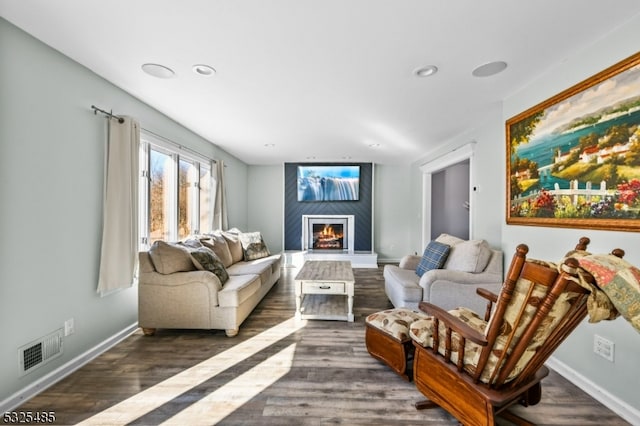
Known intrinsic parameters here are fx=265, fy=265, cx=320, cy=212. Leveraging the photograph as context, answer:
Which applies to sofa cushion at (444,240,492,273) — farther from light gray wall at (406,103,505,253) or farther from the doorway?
the doorway

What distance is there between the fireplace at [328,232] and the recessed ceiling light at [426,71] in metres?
4.31

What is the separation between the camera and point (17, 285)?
1747mm

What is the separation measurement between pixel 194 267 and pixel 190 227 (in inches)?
59.5

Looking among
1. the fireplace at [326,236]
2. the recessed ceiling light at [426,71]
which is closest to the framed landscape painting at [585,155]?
the recessed ceiling light at [426,71]

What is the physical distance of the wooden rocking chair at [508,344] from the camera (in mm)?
1104

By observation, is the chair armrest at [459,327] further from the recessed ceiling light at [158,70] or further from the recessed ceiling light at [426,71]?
the recessed ceiling light at [158,70]

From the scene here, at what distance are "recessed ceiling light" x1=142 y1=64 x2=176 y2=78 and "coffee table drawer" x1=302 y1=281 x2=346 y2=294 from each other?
2438 mm

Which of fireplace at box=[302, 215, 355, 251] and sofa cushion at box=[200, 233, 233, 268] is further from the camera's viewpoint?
fireplace at box=[302, 215, 355, 251]

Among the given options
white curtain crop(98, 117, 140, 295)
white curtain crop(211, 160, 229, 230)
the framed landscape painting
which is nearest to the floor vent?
white curtain crop(98, 117, 140, 295)

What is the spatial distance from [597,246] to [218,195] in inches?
189

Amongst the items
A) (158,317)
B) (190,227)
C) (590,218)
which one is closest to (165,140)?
(190,227)

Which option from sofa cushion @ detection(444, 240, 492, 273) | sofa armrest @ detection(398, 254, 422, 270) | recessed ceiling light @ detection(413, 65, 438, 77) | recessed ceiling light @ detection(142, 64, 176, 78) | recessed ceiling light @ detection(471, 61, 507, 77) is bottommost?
sofa armrest @ detection(398, 254, 422, 270)

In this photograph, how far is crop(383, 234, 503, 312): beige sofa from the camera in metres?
2.70

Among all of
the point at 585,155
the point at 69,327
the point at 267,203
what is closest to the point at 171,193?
the point at 69,327
